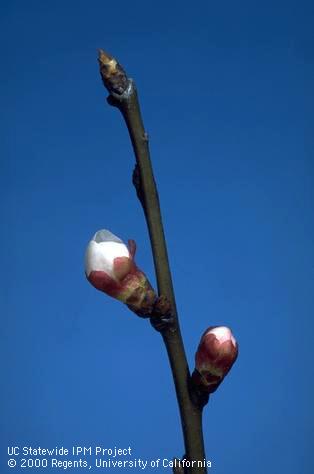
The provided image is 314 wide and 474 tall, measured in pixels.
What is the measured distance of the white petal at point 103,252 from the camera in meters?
0.38

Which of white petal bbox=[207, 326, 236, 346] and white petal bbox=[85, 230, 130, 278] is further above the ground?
white petal bbox=[85, 230, 130, 278]

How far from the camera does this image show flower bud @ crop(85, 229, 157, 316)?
0.38 m

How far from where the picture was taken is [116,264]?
1.25ft

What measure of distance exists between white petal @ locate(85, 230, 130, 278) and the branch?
0.05 metres

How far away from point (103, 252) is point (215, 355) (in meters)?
0.10

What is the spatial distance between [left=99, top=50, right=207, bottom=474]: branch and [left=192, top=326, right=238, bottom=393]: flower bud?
0.05 feet

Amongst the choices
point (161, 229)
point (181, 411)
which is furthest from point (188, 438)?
point (161, 229)

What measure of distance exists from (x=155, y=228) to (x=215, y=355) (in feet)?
0.33

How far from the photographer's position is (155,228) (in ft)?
1.11

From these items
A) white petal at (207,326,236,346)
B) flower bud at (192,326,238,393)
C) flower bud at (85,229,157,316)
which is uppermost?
flower bud at (85,229,157,316)

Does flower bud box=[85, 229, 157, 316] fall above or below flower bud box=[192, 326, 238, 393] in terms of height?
above

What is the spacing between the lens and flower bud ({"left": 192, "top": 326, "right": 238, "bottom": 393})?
370mm

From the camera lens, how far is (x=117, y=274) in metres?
0.38

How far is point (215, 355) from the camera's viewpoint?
38 cm
